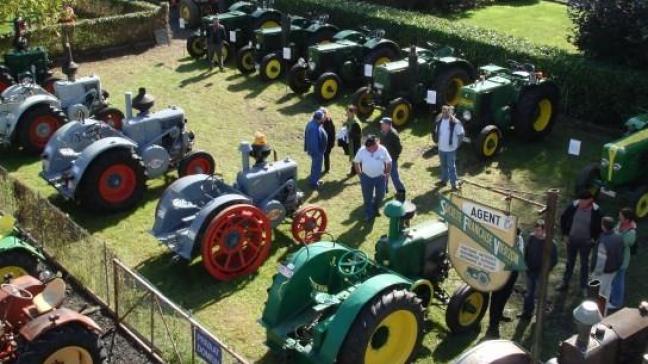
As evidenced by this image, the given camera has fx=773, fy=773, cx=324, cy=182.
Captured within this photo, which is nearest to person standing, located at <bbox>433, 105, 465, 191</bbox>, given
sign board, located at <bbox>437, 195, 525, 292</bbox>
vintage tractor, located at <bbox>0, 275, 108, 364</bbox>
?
sign board, located at <bbox>437, 195, 525, 292</bbox>

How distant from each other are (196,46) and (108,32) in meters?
2.37

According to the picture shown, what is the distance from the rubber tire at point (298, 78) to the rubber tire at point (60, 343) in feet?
32.2

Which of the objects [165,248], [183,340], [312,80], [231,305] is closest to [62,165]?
[165,248]

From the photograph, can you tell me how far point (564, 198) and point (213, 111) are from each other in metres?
7.11

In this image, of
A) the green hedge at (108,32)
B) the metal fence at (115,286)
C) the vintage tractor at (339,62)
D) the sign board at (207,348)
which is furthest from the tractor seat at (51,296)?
the green hedge at (108,32)

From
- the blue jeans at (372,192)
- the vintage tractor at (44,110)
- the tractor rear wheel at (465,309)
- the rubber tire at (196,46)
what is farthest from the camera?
the rubber tire at (196,46)

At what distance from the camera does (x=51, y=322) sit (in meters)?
6.67

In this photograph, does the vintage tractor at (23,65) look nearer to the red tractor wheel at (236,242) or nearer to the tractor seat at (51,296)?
the red tractor wheel at (236,242)

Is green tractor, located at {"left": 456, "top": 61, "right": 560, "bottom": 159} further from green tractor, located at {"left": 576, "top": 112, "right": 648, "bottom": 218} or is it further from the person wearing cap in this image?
green tractor, located at {"left": 576, "top": 112, "right": 648, "bottom": 218}

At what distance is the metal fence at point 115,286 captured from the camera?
284 inches

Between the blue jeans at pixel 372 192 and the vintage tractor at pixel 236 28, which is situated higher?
the vintage tractor at pixel 236 28

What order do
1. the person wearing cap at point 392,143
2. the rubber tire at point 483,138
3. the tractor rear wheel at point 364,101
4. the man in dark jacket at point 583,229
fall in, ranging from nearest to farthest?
the man in dark jacket at point 583,229 → the person wearing cap at point 392,143 → the rubber tire at point 483,138 → the tractor rear wheel at point 364,101

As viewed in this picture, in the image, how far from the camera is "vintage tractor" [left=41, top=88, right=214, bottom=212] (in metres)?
10.4

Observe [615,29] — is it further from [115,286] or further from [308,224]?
[115,286]
